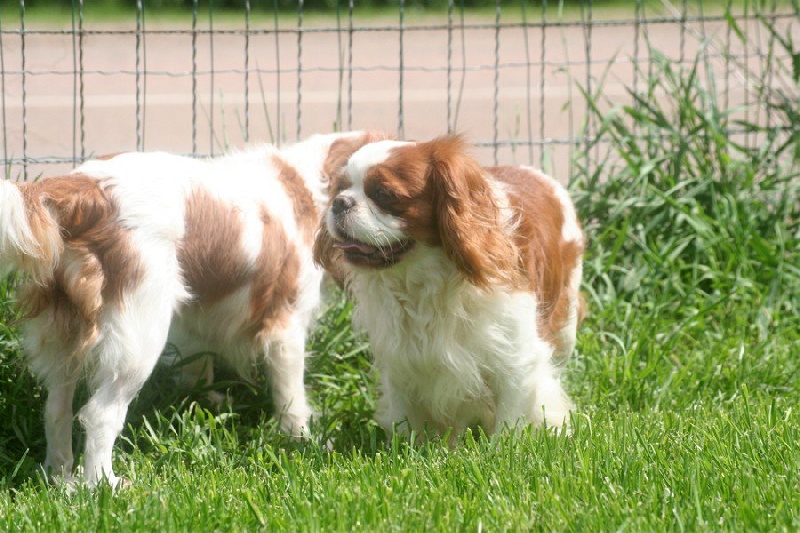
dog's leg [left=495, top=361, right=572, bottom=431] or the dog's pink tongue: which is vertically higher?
the dog's pink tongue

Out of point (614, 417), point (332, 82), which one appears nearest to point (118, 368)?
point (614, 417)

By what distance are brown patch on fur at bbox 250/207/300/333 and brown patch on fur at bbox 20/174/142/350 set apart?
0.54 meters

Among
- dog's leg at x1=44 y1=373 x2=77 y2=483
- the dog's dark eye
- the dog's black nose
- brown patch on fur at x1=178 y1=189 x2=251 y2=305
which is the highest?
the dog's dark eye

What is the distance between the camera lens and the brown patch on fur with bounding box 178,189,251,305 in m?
3.74

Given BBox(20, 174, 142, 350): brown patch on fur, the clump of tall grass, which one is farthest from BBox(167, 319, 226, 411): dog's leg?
the clump of tall grass

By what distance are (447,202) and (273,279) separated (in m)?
0.79

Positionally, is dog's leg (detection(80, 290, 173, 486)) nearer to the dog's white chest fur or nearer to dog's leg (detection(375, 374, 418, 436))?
the dog's white chest fur

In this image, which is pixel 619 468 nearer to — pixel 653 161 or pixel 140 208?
pixel 140 208

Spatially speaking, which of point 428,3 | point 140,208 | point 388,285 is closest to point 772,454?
point 388,285

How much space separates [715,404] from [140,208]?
2.26 m

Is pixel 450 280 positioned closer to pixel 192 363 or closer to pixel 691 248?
pixel 192 363

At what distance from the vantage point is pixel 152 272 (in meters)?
3.55

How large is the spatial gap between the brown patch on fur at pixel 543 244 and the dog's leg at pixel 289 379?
89 centimetres

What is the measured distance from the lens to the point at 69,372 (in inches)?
145
